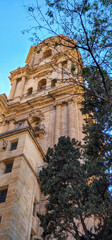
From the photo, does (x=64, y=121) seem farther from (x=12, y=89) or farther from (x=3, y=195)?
(x=12, y=89)

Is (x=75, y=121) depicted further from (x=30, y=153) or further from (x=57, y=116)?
(x=30, y=153)

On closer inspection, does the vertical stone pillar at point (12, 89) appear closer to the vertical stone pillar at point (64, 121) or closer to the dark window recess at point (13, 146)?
the vertical stone pillar at point (64, 121)

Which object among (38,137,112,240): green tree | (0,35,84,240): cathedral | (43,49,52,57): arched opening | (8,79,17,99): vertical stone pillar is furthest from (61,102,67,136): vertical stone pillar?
(43,49,52,57): arched opening

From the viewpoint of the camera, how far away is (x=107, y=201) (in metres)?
10.7

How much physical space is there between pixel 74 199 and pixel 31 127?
30.6 ft

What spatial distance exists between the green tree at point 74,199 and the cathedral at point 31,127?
1.41 m

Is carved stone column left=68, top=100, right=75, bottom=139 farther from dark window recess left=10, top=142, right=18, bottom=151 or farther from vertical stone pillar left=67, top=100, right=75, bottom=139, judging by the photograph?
dark window recess left=10, top=142, right=18, bottom=151

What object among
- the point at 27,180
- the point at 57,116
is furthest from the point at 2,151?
the point at 57,116

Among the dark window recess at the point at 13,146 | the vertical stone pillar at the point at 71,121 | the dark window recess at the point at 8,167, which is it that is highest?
the vertical stone pillar at the point at 71,121

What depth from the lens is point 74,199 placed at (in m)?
11.5

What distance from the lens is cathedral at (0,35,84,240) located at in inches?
544

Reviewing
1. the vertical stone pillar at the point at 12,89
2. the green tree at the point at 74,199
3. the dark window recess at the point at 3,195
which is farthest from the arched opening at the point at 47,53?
the green tree at the point at 74,199

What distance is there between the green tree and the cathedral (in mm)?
1414

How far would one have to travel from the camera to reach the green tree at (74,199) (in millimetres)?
10695
